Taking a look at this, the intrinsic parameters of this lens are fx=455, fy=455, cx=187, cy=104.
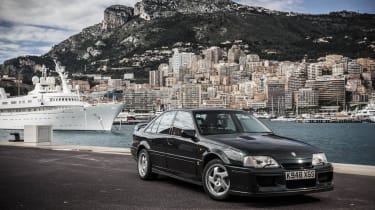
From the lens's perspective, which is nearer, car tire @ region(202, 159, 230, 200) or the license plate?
the license plate

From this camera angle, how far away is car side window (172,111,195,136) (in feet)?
25.1

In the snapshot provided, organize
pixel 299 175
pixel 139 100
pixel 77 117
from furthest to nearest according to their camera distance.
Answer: pixel 139 100, pixel 77 117, pixel 299 175

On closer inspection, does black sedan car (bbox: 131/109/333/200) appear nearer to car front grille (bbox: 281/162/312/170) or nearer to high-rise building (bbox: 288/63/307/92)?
car front grille (bbox: 281/162/312/170)

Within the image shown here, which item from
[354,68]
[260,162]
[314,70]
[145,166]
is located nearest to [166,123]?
[145,166]

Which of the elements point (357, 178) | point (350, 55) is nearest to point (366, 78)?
point (350, 55)

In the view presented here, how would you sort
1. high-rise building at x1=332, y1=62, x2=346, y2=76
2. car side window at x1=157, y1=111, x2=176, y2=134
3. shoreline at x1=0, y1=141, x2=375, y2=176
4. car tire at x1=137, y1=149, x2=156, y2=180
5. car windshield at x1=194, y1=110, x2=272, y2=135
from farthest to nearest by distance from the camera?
high-rise building at x1=332, y1=62, x2=346, y2=76, shoreline at x1=0, y1=141, x2=375, y2=176, car tire at x1=137, y1=149, x2=156, y2=180, car side window at x1=157, y1=111, x2=176, y2=134, car windshield at x1=194, y1=110, x2=272, y2=135

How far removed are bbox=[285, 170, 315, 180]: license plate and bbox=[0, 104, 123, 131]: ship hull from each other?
7296cm

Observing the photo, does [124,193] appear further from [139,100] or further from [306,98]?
[306,98]

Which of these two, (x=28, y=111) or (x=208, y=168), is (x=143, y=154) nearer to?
(x=208, y=168)

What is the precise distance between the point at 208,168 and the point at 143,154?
2.53m

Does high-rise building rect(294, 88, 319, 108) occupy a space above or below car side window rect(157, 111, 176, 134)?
above

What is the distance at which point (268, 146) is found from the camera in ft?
21.2

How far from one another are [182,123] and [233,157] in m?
1.73

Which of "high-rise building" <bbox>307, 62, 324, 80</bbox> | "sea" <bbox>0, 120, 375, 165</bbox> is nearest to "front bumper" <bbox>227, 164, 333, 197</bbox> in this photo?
"sea" <bbox>0, 120, 375, 165</bbox>
